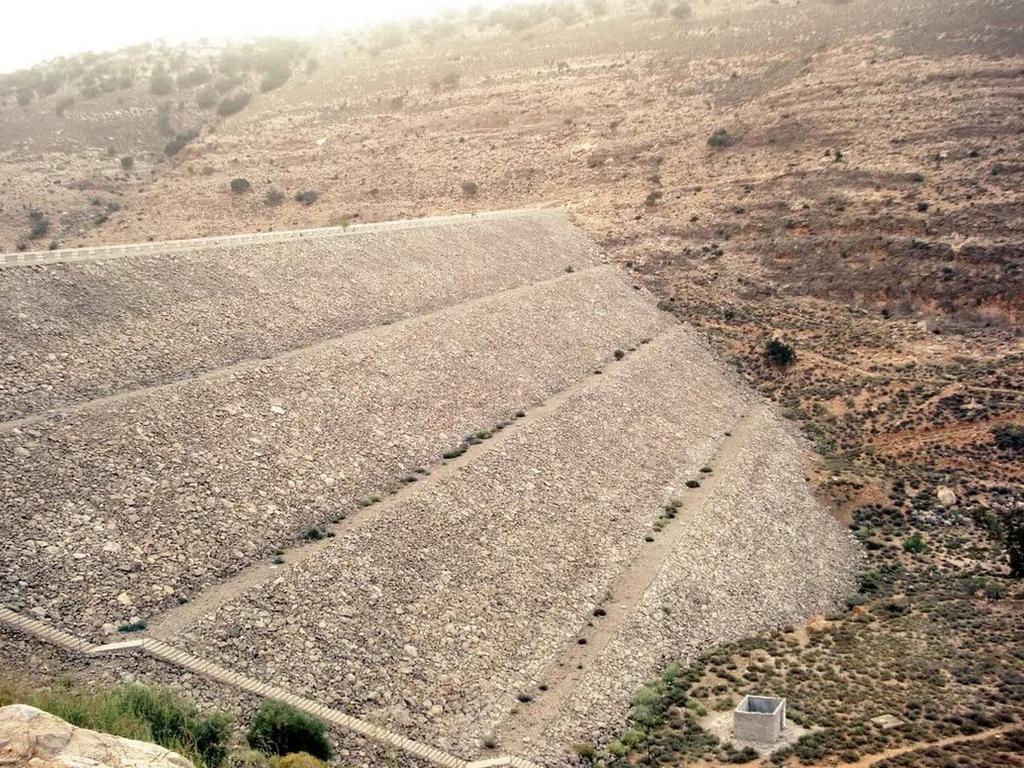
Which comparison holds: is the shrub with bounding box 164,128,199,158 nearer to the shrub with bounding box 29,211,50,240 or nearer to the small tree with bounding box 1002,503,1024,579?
the shrub with bounding box 29,211,50,240

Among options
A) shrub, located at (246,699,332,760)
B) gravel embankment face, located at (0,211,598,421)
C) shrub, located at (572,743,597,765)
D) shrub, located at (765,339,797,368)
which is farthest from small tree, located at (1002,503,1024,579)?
gravel embankment face, located at (0,211,598,421)

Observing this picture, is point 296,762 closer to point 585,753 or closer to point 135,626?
point 135,626

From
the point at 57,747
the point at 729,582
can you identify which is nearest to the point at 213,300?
the point at 729,582

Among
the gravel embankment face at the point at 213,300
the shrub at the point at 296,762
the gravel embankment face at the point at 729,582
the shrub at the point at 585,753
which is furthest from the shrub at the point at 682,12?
the shrub at the point at 296,762

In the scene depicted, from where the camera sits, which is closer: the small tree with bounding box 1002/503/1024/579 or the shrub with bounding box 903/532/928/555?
the small tree with bounding box 1002/503/1024/579

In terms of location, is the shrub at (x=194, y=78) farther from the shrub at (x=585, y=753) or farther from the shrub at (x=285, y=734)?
the shrub at (x=585, y=753)
